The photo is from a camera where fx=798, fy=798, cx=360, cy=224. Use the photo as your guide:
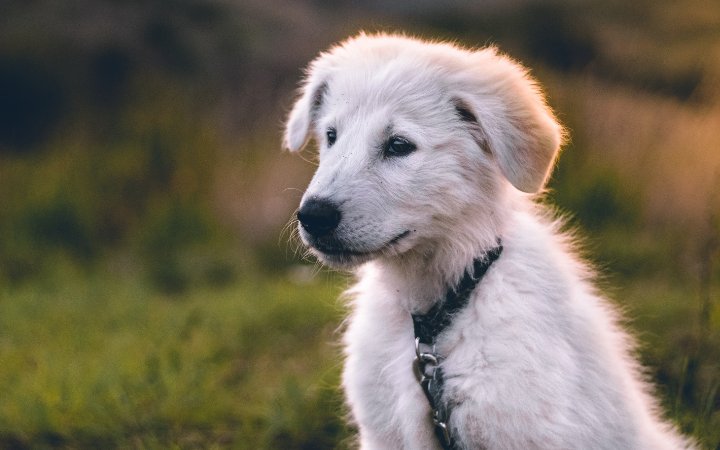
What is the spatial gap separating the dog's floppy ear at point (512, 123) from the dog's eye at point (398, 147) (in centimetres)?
26

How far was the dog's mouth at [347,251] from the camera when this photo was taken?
295 cm

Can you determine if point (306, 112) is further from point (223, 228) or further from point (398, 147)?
point (223, 228)

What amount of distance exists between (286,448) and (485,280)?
1.60 metres

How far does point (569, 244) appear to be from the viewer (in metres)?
3.44

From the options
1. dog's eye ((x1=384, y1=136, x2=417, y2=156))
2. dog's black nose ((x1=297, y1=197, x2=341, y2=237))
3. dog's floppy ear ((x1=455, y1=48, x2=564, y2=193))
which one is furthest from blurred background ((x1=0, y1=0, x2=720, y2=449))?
dog's floppy ear ((x1=455, y1=48, x2=564, y2=193))

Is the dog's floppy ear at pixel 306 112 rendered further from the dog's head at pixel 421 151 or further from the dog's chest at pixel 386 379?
the dog's chest at pixel 386 379

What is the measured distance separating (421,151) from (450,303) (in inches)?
23.2

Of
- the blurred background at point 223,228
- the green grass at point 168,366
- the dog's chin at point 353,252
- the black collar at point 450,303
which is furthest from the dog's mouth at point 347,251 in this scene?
the green grass at point 168,366

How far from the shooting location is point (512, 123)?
9.73ft


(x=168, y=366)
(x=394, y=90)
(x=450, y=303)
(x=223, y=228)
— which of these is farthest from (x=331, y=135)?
(x=223, y=228)

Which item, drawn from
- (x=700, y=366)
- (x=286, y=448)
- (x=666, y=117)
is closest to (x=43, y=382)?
(x=286, y=448)

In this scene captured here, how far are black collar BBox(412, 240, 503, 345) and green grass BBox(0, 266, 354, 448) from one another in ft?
4.38

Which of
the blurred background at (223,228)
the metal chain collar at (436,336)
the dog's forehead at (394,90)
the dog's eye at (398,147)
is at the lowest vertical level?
the blurred background at (223,228)

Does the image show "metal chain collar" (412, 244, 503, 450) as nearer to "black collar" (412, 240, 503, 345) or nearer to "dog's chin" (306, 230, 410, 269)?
"black collar" (412, 240, 503, 345)
